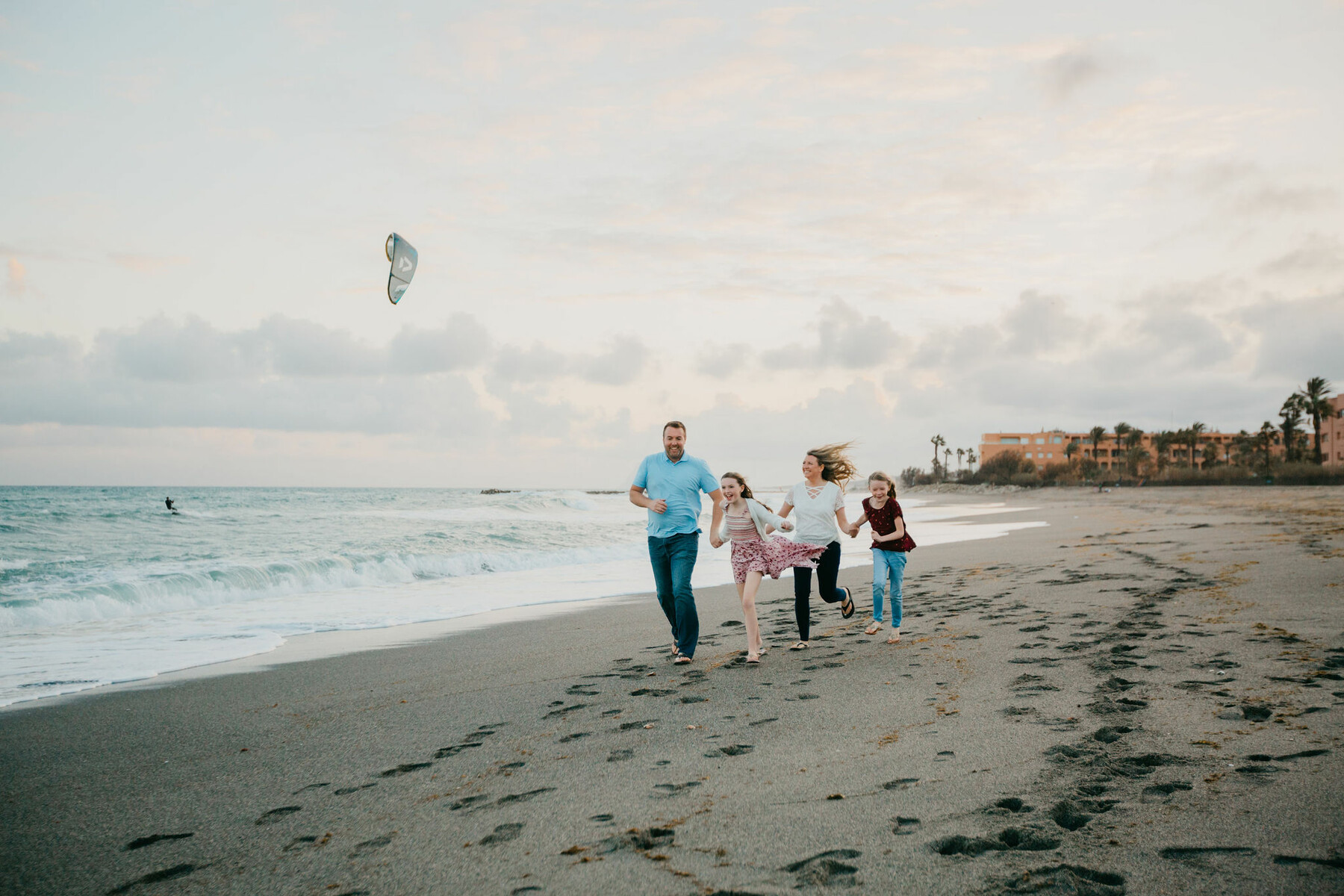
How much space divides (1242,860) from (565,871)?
2238 mm

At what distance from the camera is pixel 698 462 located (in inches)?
241

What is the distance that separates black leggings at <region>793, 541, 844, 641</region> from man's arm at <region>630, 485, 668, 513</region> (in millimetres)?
1261

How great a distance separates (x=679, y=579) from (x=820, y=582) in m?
1.49

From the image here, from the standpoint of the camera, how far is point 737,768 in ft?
11.9

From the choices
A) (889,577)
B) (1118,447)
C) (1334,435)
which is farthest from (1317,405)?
(889,577)

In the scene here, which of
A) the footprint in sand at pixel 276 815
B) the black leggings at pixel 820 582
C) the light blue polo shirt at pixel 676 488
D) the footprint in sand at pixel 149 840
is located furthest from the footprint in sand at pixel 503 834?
the black leggings at pixel 820 582

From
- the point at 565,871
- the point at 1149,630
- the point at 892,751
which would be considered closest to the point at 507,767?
the point at 565,871

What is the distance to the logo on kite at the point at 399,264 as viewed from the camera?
8.34 meters

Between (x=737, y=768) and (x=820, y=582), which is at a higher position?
(x=820, y=582)

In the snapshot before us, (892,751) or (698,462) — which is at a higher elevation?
(698,462)

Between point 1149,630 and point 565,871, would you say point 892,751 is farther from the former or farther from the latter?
point 1149,630

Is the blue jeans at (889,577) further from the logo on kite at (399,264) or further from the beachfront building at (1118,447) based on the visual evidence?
the beachfront building at (1118,447)

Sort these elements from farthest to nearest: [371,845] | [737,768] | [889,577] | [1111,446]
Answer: [1111,446] → [889,577] → [737,768] → [371,845]

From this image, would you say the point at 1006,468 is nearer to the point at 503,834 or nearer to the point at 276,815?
the point at 503,834
